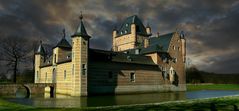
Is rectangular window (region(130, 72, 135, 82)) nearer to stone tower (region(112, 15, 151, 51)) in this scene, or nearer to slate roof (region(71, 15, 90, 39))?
slate roof (region(71, 15, 90, 39))

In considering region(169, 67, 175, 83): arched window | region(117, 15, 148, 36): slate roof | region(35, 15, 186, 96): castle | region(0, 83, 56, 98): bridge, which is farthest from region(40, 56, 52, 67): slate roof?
region(169, 67, 175, 83): arched window

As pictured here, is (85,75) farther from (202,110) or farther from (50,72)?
(202,110)

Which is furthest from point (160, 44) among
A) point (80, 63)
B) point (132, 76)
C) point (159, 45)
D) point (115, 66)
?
point (80, 63)

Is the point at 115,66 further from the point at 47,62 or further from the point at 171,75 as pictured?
the point at 47,62

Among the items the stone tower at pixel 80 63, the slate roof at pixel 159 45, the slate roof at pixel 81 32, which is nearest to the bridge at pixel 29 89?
the stone tower at pixel 80 63

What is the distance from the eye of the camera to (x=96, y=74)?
96.3 feet

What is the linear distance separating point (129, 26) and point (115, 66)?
61.4 feet

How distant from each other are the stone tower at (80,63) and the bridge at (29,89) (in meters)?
5.19

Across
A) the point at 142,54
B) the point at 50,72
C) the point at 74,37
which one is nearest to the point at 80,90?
the point at 74,37

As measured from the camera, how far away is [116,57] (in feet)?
106

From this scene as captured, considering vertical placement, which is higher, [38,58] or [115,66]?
[38,58]

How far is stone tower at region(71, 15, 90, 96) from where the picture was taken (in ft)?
88.7

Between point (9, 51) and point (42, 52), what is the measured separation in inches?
195

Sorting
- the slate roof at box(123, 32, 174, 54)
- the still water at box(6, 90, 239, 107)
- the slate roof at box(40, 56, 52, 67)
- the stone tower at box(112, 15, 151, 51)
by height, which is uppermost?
the stone tower at box(112, 15, 151, 51)
